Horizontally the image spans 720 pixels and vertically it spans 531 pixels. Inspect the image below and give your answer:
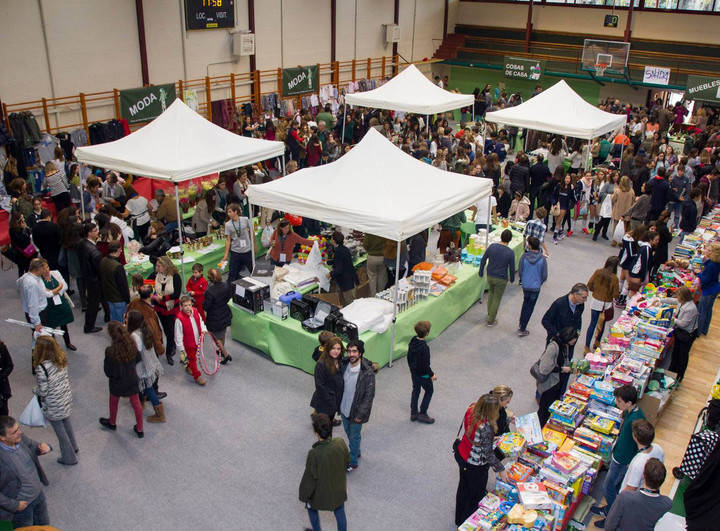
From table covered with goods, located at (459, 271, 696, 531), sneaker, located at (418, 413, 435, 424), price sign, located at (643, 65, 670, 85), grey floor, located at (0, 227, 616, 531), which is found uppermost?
price sign, located at (643, 65, 670, 85)

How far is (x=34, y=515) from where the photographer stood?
457 centimetres

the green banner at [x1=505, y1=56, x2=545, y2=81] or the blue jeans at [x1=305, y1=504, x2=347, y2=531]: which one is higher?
the green banner at [x1=505, y1=56, x2=545, y2=81]

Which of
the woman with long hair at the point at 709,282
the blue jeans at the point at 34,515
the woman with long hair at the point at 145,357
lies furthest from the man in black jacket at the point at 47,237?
the woman with long hair at the point at 709,282

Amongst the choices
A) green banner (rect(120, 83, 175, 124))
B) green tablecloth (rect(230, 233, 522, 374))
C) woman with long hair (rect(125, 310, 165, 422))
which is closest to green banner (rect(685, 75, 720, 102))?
green tablecloth (rect(230, 233, 522, 374))

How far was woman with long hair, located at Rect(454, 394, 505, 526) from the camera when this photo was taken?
4426 mm

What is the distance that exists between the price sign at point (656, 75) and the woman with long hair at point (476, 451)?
1952 centimetres

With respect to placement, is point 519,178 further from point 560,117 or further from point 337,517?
point 337,517

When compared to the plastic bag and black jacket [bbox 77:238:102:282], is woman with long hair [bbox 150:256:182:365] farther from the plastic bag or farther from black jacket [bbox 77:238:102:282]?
→ the plastic bag

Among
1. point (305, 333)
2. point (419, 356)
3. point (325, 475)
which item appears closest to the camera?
point (325, 475)

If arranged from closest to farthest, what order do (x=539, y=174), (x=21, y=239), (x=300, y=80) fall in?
(x=21, y=239)
(x=539, y=174)
(x=300, y=80)

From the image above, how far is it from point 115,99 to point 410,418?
10624 millimetres

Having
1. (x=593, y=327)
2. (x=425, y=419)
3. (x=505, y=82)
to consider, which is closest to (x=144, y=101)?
(x=425, y=419)

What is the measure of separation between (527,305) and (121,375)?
4.72 meters

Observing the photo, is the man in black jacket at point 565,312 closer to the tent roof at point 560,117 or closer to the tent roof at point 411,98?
the tent roof at point 560,117
